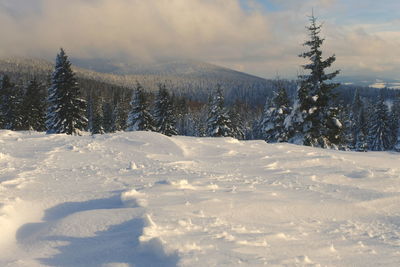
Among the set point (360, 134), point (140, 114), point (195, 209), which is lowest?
point (360, 134)

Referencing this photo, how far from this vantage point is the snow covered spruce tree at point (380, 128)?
154 ft

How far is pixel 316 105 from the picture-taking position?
877 inches

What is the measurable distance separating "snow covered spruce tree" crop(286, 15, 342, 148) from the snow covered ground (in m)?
10.9

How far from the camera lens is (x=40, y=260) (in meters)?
4.46

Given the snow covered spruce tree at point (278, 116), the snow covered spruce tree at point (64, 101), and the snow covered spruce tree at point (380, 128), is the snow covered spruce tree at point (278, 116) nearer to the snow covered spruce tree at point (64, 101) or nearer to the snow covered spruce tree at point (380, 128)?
the snow covered spruce tree at point (64, 101)

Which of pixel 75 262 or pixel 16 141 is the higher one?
pixel 16 141

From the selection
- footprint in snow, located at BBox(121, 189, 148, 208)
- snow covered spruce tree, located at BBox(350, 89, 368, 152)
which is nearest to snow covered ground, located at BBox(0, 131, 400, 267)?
footprint in snow, located at BBox(121, 189, 148, 208)

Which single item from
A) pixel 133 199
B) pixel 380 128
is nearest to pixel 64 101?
pixel 133 199

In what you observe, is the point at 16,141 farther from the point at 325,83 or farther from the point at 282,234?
the point at 325,83

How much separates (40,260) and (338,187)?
6.91m

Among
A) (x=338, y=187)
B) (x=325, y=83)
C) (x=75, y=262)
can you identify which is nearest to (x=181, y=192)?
(x=75, y=262)

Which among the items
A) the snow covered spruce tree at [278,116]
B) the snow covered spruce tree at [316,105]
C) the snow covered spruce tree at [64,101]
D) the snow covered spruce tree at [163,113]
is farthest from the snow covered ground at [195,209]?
the snow covered spruce tree at [163,113]

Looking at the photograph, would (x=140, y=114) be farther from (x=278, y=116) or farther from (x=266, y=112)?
(x=278, y=116)

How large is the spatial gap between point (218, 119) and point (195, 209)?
3275 centimetres
